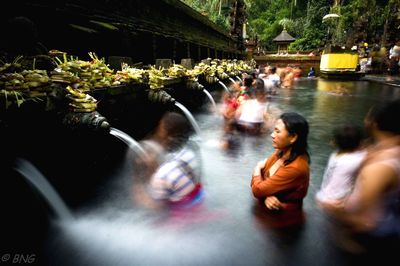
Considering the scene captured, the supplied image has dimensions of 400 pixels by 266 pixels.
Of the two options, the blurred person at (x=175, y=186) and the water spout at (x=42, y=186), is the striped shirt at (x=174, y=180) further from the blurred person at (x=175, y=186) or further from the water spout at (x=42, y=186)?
the water spout at (x=42, y=186)

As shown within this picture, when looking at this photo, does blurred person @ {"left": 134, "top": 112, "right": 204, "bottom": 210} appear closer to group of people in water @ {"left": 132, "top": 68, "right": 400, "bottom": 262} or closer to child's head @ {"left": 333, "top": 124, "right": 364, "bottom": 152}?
group of people in water @ {"left": 132, "top": 68, "right": 400, "bottom": 262}

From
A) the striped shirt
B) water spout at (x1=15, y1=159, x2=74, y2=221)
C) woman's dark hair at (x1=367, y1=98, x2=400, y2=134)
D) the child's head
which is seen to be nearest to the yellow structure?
the child's head

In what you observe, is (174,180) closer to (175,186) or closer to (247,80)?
(175,186)

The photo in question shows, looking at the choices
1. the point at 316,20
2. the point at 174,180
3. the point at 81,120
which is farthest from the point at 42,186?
the point at 316,20

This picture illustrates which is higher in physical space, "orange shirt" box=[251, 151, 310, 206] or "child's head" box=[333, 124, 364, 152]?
"child's head" box=[333, 124, 364, 152]

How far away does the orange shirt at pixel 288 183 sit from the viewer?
2.89 meters

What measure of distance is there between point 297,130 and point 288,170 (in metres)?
0.46

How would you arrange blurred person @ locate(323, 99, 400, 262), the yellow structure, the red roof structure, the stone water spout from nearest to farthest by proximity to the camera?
blurred person @ locate(323, 99, 400, 262) → the stone water spout → the yellow structure → the red roof structure

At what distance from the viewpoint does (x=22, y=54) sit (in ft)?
11.6

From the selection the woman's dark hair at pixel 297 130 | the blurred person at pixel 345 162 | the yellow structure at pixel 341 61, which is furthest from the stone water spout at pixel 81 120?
the yellow structure at pixel 341 61

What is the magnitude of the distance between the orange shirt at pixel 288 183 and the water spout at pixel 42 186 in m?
2.49

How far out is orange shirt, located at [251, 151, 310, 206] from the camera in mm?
2895

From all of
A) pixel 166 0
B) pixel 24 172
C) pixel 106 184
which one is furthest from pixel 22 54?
pixel 166 0

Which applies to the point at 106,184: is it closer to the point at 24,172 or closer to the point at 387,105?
the point at 24,172
